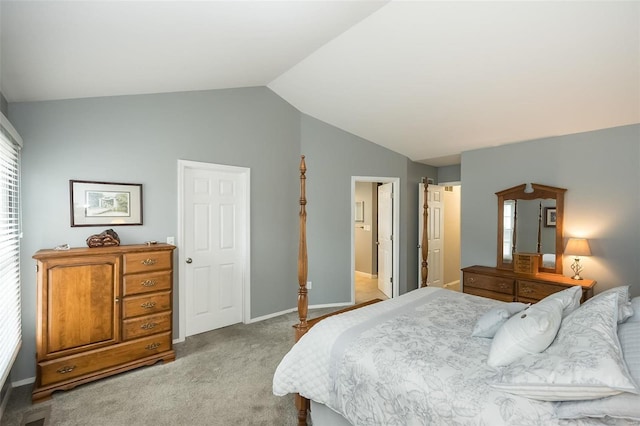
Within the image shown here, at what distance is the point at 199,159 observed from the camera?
354cm

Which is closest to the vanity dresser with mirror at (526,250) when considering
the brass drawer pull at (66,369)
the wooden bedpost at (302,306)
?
the wooden bedpost at (302,306)

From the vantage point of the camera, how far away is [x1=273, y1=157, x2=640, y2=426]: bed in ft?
3.73

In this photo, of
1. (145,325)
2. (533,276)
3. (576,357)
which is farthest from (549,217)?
(145,325)

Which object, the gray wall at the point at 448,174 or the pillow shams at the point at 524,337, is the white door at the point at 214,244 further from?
the gray wall at the point at 448,174

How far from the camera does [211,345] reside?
3334mm

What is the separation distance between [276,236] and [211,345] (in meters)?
1.57

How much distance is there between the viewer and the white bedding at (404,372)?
4.05 feet

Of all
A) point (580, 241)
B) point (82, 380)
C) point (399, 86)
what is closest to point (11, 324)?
point (82, 380)

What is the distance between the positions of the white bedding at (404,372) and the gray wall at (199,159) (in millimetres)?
2267

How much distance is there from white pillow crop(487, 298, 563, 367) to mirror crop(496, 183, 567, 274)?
2.64 meters

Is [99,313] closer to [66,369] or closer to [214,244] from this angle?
[66,369]

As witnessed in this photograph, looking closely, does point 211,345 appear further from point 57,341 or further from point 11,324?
point 11,324

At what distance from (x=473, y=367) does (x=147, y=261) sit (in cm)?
269

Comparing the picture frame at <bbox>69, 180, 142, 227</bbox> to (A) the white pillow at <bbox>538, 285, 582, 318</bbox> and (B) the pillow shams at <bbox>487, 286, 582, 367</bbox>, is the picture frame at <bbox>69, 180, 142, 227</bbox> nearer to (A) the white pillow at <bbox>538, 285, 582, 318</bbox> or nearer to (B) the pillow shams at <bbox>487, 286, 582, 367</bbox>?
(B) the pillow shams at <bbox>487, 286, 582, 367</bbox>
